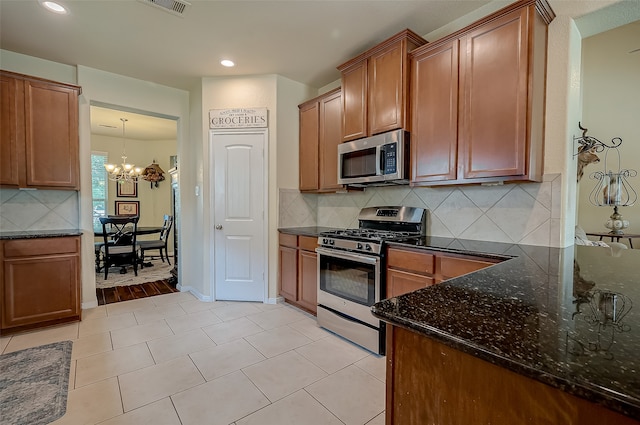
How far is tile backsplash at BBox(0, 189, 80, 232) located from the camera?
10.2ft

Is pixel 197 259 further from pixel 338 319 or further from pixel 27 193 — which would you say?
pixel 338 319

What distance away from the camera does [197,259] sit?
397 centimetres

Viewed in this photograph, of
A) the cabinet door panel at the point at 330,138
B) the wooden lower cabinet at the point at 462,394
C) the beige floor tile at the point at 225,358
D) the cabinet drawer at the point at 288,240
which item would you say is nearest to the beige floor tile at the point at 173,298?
the cabinet drawer at the point at 288,240

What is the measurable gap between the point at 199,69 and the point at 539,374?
3933mm

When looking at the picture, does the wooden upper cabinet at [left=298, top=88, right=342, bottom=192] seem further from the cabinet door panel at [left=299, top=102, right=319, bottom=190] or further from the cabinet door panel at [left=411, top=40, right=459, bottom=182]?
the cabinet door panel at [left=411, top=40, right=459, bottom=182]

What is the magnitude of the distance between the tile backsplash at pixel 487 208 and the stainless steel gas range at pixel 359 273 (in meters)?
0.15

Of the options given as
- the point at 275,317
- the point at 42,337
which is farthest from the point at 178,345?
the point at 42,337

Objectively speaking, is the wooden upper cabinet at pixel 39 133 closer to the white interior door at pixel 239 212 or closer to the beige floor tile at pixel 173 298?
the white interior door at pixel 239 212

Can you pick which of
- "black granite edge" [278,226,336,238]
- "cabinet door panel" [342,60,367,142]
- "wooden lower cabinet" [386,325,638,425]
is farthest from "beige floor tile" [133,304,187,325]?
"wooden lower cabinet" [386,325,638,425]

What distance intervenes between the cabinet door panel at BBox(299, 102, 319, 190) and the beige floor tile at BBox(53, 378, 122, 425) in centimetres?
258

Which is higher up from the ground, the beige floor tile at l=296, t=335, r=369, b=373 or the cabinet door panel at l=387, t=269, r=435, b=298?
the cabinet door panel at l=387, t=269, r=435, b=298

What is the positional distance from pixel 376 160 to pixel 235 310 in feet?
7.43

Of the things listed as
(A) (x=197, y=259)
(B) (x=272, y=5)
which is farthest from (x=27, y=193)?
(B) (x=272, y=5)

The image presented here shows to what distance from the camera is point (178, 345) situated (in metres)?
2.54
